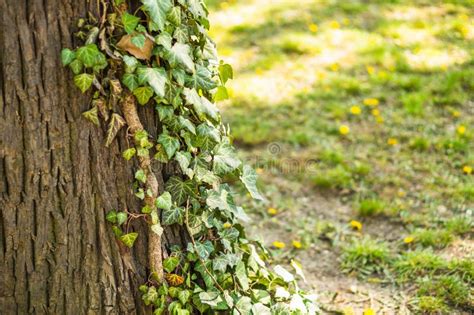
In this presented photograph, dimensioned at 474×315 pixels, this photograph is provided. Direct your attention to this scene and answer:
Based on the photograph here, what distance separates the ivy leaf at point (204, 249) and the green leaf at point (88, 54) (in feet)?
2.69

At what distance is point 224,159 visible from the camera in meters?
2.25

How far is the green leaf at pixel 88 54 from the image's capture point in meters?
1.85

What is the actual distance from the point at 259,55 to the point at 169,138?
3742 millimetres

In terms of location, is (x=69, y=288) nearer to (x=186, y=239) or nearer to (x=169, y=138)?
(x=186, y=239)

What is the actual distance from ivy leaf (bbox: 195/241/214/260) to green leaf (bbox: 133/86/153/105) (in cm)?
63

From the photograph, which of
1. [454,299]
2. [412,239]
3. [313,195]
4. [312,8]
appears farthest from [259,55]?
[454,299]

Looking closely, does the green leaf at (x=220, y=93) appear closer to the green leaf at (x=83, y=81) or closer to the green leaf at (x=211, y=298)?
the green leaf at (x=83, y=81)

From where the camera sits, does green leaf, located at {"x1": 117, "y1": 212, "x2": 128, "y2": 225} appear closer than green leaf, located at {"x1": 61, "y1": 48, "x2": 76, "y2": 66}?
No

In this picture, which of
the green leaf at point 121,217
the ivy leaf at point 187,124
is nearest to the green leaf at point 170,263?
the green leaf at point 121,217

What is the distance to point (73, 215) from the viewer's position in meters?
2.05

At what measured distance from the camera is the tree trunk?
1.87 metres

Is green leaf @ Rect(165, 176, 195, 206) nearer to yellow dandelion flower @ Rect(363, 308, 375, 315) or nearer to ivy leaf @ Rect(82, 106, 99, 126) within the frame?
ivy leaf @ Rect(82, 106, 99, 126)

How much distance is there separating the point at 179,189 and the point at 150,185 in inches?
4.7

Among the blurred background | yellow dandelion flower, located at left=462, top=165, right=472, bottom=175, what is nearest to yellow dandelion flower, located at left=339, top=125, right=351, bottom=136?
the blurred background
